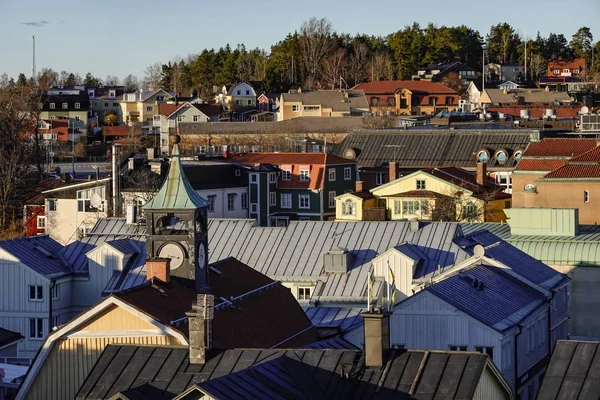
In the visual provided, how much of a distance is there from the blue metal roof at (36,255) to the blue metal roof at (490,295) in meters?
13.1

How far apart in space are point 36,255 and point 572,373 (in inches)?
1006

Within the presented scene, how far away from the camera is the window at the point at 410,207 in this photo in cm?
7119

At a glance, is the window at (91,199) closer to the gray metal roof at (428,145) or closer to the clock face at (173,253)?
the gray metal roof at (428,145)

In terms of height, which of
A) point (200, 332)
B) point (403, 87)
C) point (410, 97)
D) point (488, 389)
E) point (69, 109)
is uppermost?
point (403, 87)

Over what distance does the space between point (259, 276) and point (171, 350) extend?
37.9 feet

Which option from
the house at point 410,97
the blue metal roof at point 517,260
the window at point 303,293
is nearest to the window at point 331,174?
the blue metal roof at point 517,260

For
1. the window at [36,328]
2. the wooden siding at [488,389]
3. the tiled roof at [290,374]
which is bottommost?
the window at [36,328]

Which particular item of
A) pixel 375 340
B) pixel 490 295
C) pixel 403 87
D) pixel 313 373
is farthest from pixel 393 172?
pixel 403 87

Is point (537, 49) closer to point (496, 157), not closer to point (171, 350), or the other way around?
point (496, 157)

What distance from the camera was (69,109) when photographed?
143875 millimetres

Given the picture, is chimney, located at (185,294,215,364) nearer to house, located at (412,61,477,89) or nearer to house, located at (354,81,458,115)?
house, located at (354,81,458,115)

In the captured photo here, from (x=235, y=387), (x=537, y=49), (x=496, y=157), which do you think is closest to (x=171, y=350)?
(x=235, y=387)

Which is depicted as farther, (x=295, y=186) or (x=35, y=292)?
(x=295, y=186)

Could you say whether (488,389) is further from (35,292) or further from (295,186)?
(295,186)
